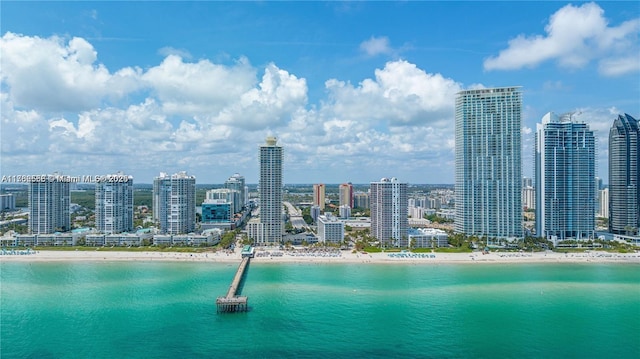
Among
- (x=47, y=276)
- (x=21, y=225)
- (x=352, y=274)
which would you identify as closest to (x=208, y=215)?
(x=21, y=225)

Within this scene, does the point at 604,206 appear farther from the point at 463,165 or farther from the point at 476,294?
the point at 476,294

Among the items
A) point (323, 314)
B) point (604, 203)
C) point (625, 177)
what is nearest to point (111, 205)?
point (323, 314)

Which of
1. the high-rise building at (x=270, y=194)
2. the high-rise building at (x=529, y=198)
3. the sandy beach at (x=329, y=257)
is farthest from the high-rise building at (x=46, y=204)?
the high-rise building at (x=529, y=198)

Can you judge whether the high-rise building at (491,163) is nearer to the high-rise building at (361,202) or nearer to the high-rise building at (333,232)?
the high-rise building at (333,232)

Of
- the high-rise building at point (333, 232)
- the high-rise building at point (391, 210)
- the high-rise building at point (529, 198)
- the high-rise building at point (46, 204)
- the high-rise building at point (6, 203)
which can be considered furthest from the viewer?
the high-rise building at point (529, 198)

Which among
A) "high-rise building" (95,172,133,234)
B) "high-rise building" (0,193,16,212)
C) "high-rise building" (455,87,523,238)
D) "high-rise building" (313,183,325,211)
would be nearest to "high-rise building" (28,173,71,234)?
"high-rise building" (95,172,133,234)

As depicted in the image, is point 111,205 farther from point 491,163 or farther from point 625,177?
point 625,177

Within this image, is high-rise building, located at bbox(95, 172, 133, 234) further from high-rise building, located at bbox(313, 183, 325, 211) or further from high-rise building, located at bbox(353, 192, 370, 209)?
high-rise building, located at bbox(353, 192, 370, 209)
